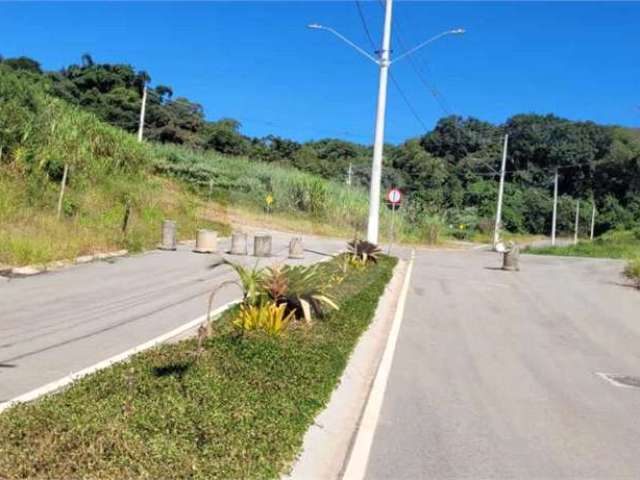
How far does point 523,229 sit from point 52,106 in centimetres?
7897

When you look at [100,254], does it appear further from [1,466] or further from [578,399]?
[1,466]

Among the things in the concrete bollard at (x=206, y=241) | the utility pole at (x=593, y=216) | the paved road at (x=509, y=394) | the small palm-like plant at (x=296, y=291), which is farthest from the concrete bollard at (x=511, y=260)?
the utility pole at (x=593, y=216)

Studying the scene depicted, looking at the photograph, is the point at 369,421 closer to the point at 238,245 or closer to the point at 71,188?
the point at 238,245

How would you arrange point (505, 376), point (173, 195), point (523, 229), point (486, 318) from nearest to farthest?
point (505, 376) < point (486, 318) < point (173, 195) < point (523, 229)

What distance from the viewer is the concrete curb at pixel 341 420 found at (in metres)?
5.52

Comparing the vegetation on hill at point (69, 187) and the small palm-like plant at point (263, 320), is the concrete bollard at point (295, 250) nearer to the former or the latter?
the vegetation on hill at point (69, 187)

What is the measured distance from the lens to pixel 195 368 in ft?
23.5

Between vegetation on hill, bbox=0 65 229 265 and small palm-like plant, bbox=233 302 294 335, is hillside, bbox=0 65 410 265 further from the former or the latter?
small palm-like plant, bbox=233 302 294 335

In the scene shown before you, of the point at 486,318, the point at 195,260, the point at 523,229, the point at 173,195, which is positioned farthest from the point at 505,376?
the point at 523,229

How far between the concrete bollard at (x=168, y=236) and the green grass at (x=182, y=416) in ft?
50.2

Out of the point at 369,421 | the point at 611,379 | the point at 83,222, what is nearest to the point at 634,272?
the point at 611,379

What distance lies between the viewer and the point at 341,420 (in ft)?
22.6

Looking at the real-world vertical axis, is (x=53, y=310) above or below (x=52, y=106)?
below

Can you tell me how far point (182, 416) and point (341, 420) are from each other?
1.74 m
